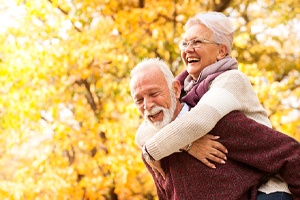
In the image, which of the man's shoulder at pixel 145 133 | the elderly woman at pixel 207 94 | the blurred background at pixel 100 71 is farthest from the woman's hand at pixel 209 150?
the blurred background at pixel 100 71

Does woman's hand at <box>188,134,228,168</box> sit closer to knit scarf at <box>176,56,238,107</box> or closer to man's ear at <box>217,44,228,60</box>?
knit scarf at <box>176,56,238,107</box>

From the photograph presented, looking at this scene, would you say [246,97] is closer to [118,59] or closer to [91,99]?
[118,59]

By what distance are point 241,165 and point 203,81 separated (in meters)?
0.33

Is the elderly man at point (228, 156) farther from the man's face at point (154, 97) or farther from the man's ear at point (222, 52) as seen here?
the man's ear at point (222, 52)

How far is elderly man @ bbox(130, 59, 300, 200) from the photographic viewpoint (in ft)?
5.72

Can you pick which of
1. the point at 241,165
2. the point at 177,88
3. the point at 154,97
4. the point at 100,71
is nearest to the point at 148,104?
the point at 154,97

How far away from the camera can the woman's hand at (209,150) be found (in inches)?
69.6

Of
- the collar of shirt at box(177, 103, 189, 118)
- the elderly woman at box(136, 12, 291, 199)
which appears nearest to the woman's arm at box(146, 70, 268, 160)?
the elderly woman at box(136, 12, 291, 199)

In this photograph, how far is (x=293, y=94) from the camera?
264 inches

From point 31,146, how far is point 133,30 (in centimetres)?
546

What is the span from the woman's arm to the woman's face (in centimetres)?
19

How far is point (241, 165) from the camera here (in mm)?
1793

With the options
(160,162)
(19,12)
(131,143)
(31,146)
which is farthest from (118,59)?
(31,146)

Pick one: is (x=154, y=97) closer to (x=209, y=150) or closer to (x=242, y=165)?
(x=209, y=150)
